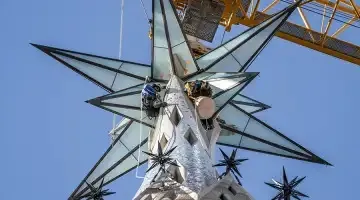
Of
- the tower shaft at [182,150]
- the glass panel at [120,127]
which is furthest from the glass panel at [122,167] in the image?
the glass panel at [120,127]

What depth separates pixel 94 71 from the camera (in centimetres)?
3173

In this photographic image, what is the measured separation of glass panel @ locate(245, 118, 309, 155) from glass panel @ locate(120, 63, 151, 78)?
4.47 metres

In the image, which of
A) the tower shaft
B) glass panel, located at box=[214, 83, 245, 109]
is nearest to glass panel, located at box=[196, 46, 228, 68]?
the tower shaft

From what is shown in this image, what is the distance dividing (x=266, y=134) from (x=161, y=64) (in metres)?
4.89

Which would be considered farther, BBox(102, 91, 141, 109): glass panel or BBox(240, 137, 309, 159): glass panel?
BBox(240, 137, 309, 159): glass panel

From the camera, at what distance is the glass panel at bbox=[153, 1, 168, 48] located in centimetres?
3144

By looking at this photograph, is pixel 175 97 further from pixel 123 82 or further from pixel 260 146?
pixel 260 146

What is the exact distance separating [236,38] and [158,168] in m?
7.75

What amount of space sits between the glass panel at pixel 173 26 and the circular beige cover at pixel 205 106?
2.92 metres

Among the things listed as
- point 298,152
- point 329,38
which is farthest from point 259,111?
point 329,38

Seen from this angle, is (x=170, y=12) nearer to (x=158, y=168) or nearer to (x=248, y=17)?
(x=158, y=168)

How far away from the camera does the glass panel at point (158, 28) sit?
103ft

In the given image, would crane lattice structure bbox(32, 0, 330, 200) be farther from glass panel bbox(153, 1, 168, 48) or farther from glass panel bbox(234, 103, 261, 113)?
glass panel bbox(234, 103, 261, 113)

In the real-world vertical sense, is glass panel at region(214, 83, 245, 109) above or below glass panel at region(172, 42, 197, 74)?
below
